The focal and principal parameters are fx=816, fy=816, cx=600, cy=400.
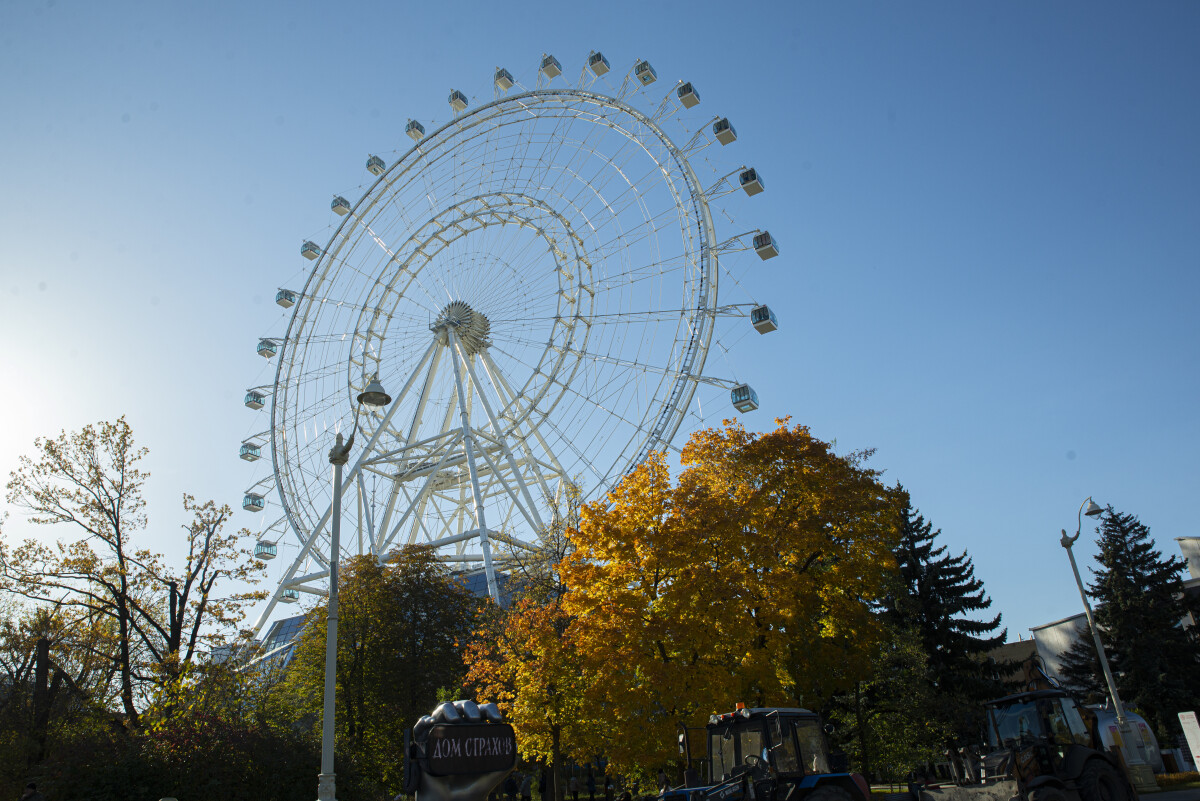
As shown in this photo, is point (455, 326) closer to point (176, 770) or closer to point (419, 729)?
point (176, 770)

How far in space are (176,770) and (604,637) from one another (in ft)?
30.3

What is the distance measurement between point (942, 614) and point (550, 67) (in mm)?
27586

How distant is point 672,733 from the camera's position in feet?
57.7

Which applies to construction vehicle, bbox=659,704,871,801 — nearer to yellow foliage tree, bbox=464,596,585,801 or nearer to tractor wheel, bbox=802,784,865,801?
tractor wheel, bbox=802,784,865,801

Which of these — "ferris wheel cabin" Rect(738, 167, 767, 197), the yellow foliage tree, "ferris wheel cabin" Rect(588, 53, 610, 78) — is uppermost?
"ferris wheel cabin" Rect(588, 53, 610, 78)

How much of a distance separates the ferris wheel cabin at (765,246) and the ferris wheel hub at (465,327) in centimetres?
1291

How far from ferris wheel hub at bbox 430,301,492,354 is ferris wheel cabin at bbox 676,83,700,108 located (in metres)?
12.8

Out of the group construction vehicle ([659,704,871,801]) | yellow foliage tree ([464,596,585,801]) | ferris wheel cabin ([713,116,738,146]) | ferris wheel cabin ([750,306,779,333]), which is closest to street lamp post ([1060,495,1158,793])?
construction vehicle ([659,704,871,801])

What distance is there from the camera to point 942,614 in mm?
30500

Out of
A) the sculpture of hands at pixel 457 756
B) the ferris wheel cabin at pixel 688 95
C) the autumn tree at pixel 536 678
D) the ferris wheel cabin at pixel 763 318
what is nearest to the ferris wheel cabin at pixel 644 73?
the ferris wheel cabin at pixel 688 95

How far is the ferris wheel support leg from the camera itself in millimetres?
27969

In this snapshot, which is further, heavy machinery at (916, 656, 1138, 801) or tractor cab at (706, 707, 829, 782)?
heavy machinery at (916, 656, 1138, 801)

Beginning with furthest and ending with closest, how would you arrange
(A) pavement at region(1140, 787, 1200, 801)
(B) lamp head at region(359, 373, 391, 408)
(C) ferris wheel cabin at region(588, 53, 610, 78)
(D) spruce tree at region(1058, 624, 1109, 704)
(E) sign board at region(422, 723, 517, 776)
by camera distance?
(D) spruce tree at region(1058, 624, 1109, 704)
(C) ferris wheel cabin at region(588, 53, 610, 78)
(A) pavement at region(1140, 787, 1200, 801)
(B) lamp head at region(359, 373, 391, 408)
(E) sign board at region(422, 723, 517, 776)

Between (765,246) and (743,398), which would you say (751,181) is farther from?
(743,398)
